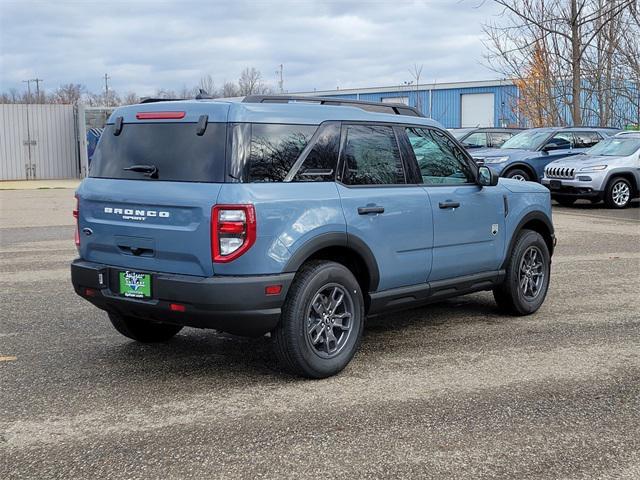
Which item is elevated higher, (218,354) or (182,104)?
(182,104)

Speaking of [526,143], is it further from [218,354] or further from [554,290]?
[218,354]

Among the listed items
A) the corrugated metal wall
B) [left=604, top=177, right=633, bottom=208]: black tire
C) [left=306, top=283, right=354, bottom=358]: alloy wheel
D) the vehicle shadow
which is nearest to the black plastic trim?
[left=306, top=283, right=354, bottom=358]: alloy wheel

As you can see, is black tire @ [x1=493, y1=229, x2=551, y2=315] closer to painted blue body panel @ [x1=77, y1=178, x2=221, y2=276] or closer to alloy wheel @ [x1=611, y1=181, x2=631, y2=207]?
painted blue body panel @ [x1=77, y1=178, x2=221, y2=276]

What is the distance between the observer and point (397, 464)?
3.90 metres

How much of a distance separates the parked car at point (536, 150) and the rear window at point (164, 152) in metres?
14.0

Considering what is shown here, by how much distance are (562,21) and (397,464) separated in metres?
24.8

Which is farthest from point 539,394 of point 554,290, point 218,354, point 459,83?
point 459,83

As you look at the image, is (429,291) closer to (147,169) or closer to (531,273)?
(531,273)

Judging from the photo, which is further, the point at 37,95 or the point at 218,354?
the point at 37,95

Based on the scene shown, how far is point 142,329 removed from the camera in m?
6.11

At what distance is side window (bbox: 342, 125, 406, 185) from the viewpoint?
5.61m

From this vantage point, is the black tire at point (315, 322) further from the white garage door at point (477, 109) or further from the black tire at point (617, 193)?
the white garage door at point (477, 109)

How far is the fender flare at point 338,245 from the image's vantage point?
4996 mm

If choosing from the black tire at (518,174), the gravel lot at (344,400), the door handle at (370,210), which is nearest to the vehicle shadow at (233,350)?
the gravel lot at (344,400)
